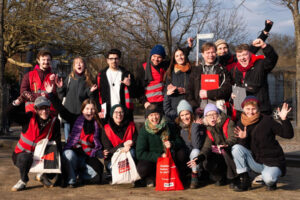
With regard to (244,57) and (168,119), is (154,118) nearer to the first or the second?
(168,119)

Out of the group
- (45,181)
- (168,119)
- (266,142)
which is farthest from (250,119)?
(45,181)

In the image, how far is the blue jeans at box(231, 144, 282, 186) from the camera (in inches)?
205

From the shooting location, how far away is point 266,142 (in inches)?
210

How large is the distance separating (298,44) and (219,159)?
742 centimetres

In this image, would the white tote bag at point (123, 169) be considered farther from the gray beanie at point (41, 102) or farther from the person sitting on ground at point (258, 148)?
the person sitting on ground at point (258, 148)

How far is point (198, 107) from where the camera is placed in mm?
6238

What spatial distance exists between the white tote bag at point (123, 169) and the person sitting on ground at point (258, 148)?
1.41 metres

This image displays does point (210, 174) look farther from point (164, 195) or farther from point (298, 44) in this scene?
point (298, 44)

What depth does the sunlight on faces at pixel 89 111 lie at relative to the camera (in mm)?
5918

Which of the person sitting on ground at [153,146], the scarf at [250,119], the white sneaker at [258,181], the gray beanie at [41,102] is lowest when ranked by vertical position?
the white sneaker at [258,181]

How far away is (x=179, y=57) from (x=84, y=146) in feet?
6.52

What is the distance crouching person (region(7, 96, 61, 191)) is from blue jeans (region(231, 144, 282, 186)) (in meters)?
2.48

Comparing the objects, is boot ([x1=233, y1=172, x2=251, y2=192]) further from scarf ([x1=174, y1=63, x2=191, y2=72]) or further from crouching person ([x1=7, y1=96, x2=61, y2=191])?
crouching person ([x1=7, y1=96, x2=61, y2=191])

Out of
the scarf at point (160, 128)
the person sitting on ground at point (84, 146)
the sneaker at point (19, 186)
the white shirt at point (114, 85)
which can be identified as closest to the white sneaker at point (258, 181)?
the scarf at point (160, 128)
